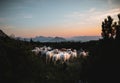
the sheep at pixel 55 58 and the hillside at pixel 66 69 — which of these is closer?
the hillside at pixel 66 69

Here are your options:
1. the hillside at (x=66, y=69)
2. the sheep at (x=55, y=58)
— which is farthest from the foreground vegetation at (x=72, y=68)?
the sheep at (x=55, y=58)

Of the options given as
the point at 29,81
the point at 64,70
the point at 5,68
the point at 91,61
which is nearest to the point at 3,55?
the point at 5,68

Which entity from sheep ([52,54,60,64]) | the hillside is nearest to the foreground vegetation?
the hillside

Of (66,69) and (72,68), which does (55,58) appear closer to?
(66,69)

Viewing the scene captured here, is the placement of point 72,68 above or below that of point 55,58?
below

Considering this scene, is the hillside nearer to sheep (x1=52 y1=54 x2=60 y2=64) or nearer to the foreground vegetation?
the foreground vegetation

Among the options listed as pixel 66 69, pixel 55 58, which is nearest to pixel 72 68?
pixel 66 69

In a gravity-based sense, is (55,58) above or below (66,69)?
above

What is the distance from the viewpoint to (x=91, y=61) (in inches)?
513

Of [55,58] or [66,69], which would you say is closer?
[66,69]

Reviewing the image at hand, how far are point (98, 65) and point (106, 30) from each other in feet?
49.6

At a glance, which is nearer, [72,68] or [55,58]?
[72,68]

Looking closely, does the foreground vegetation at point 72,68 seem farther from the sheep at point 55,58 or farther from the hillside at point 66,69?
the sheep at point 55,58

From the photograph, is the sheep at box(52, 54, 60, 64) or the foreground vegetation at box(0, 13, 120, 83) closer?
the foreground vegetation at box(0, 13, 120, 83)
